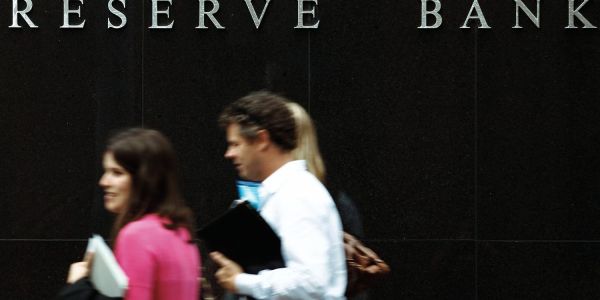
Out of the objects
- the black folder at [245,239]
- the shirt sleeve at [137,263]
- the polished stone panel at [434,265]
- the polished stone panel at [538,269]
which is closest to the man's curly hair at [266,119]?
the black folder at [245,239]

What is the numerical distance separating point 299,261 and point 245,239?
0.21m

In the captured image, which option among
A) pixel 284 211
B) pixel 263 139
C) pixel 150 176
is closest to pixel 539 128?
pixel 263 139

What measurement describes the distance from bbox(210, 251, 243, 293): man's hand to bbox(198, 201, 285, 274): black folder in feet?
0.05

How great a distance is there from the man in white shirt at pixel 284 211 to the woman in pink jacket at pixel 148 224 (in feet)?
0.86

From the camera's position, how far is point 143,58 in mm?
8367

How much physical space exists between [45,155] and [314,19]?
2078 mm

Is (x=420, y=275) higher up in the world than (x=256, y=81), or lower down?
lower down

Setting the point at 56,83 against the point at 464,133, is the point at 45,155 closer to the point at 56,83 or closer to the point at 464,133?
the point at 56,83

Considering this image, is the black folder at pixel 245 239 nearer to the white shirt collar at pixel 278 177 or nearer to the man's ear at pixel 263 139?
the white shirt collar at pixel 278 177

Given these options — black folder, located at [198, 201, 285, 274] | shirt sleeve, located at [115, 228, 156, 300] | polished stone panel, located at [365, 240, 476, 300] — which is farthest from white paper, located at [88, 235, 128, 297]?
polished stone panel, located at [365, 240, 476, 300]

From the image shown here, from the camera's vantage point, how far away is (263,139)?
4000 mm

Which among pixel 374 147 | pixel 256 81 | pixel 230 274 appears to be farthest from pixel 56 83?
pixel 230 274

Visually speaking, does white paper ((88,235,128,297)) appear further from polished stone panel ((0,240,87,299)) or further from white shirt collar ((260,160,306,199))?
polished stone panel ((0,240,87,299))

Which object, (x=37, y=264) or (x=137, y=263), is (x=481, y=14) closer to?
(x=37, y=264)
